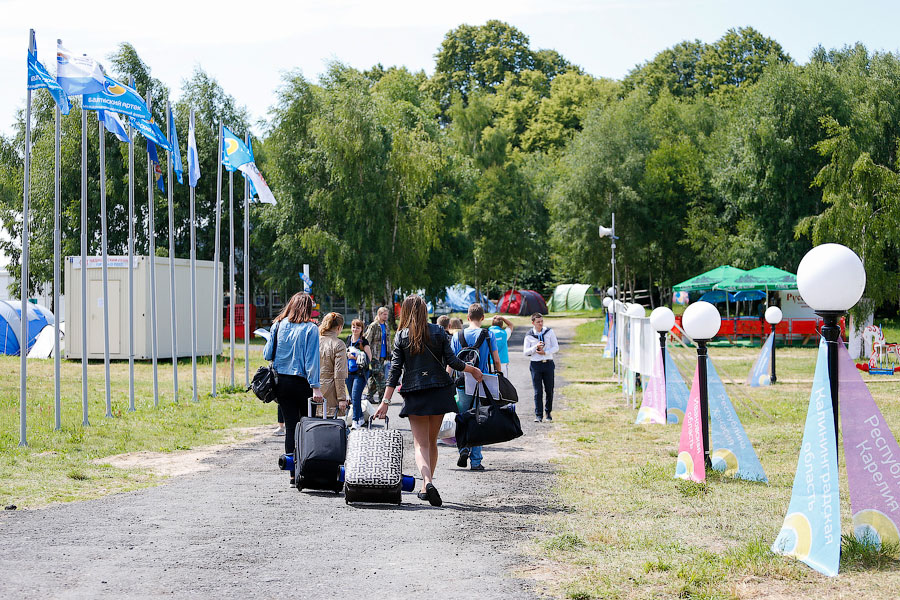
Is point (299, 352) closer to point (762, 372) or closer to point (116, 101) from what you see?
point (116, 101)

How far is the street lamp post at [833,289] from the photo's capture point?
593 centimetres

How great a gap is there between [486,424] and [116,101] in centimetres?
759

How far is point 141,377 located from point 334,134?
13770mm

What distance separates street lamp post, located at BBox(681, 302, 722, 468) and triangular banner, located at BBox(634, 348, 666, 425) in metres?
4.02

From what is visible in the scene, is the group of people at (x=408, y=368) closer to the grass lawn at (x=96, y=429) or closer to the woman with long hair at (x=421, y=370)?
the woman with long hair at (x=421, y=370)

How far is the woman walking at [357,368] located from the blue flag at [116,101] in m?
4.34

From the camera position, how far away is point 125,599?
4734mm

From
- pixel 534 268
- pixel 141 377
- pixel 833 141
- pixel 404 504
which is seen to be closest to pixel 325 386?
pixel 404 504

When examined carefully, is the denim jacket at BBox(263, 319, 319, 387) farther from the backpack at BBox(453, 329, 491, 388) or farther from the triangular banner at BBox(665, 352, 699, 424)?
the triangular banner at BBox(665, 352, 699, 424)

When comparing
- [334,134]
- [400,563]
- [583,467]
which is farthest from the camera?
[334,134]

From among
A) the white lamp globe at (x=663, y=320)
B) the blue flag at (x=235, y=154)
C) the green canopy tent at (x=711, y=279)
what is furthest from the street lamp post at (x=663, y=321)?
the green canopy tent at (x=711, y=279)

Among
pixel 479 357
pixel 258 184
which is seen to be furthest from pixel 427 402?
pixel 258 184

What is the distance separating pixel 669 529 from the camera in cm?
650

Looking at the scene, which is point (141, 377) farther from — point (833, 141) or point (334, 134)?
point (833, 141)
